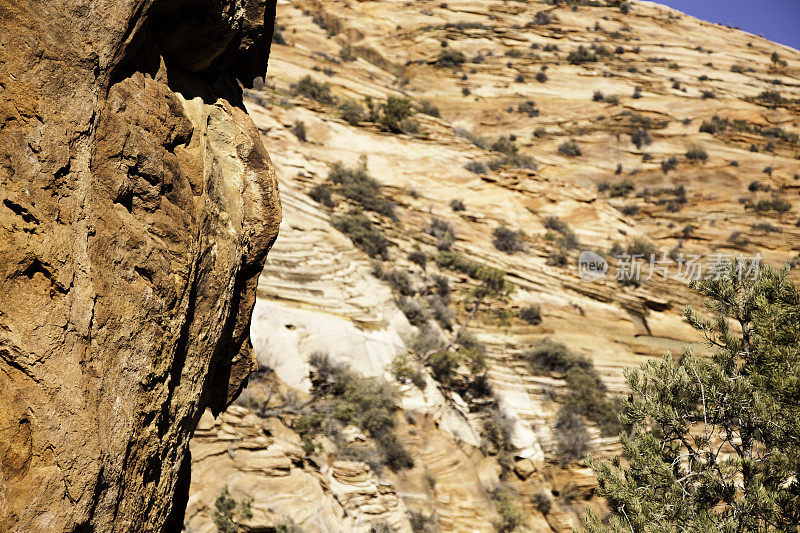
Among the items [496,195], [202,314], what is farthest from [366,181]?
[202,314]

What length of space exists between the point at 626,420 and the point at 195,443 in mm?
6544

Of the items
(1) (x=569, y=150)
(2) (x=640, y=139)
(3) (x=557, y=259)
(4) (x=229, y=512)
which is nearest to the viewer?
(4) (x=229, y=512)

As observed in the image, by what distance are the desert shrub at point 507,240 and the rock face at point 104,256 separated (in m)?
17.7

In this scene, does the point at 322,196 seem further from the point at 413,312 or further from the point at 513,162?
the point at 513,162

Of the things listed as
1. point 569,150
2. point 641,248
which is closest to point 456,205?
point 641,248

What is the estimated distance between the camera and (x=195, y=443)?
845 centimetres

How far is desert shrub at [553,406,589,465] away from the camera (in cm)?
1459

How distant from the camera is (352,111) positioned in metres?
23.7

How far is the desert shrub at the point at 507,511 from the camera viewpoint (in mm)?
11916

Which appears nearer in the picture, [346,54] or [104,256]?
[104,256]

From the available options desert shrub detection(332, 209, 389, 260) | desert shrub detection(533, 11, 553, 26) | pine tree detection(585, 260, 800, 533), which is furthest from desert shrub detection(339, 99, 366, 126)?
desert shrub detection(533, 11, 553, 26)

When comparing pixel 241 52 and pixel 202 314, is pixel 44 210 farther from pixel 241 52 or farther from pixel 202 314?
pixel 241 52

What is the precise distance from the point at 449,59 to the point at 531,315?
23901 mm

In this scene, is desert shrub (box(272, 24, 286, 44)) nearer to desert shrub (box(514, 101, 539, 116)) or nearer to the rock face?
desert shrub (box(514, 101, 539, 116))
